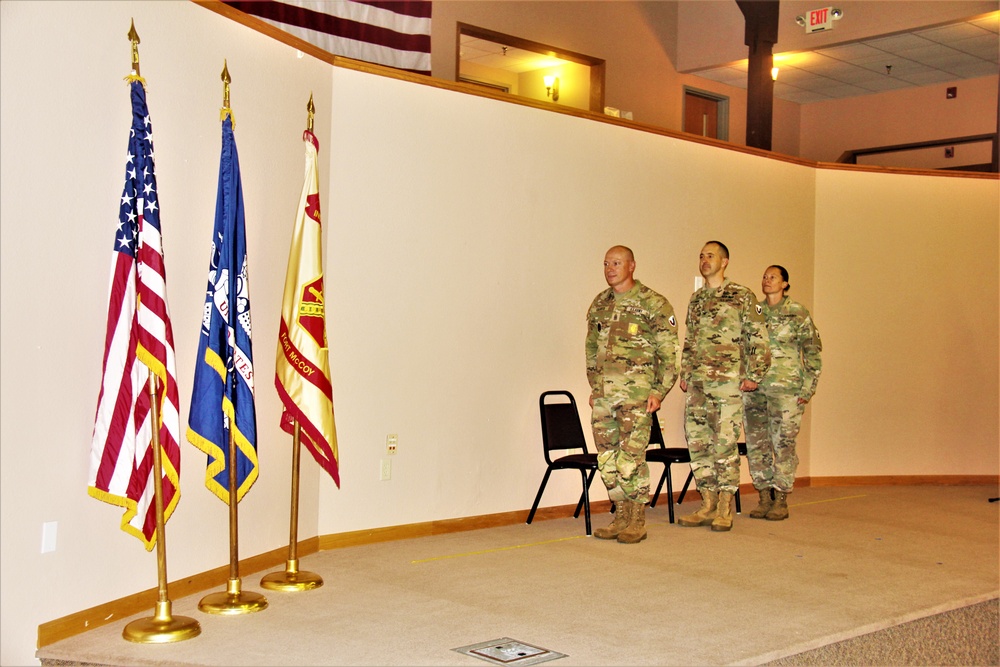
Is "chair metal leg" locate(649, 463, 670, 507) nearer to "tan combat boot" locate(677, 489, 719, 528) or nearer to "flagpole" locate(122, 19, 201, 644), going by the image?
"tan combat boot" locate(677, 489, 719, 528)

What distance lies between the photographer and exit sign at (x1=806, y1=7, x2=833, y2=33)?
9570 mm

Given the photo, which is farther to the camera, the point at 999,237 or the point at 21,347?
the point at 999,237

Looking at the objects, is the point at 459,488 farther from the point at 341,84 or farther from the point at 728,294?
the point at 341,84

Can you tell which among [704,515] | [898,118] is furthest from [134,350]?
[898,118]

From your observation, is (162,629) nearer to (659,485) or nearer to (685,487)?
(659,485)

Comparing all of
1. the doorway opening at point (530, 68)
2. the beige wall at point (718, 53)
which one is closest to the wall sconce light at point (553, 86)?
the doorway opening at point (530, 68)

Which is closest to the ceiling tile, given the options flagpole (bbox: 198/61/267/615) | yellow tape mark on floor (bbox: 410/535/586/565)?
yellow tape mark on floor (bbox: 410/535/586/565)

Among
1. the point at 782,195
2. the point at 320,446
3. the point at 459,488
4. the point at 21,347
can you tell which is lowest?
the point at 459,488

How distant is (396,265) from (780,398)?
106 inches

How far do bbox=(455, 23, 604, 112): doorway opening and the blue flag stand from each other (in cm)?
561

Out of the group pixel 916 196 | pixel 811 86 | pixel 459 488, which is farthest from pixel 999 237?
pixel 459 488

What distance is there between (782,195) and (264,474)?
4953mm

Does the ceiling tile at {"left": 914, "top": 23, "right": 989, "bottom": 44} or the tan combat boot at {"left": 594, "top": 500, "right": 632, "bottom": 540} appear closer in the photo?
the tan combat boot at {"left": 594, "top": 500, "right": 632, "bottom": 540}

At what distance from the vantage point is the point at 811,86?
1217 cm
